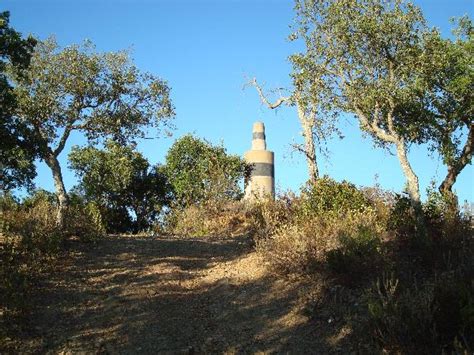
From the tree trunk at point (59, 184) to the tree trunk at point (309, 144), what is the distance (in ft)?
32.9

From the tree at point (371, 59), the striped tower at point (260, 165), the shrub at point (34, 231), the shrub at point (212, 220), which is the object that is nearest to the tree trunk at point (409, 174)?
the tree at point (371, 59)

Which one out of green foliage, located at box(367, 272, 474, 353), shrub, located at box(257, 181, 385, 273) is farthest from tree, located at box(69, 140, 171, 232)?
green foliage, located at box(367, 272, 474, 353)

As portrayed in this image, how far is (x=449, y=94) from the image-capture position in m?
16.6

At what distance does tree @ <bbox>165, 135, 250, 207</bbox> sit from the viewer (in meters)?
23.1

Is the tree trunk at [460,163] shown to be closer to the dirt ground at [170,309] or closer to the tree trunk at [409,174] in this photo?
the tree trunk at [409,174]

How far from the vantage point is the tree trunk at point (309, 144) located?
20.3 metres

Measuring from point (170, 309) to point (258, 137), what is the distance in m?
20.3

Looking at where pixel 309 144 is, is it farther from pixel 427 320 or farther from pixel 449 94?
pixel 427 320

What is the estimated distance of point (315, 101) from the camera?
16797 mm

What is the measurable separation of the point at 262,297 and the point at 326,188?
5797 millimetres

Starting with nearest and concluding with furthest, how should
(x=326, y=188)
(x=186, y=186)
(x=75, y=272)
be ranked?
(x=75, y=272), (x=326, y=188), (x=186, y=186)

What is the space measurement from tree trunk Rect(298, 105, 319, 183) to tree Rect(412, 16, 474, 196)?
4.65m

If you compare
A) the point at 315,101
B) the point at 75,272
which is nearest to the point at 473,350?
the point at 75,272

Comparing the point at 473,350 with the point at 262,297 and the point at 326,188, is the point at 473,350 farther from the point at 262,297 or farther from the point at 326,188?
the point at 326,188
